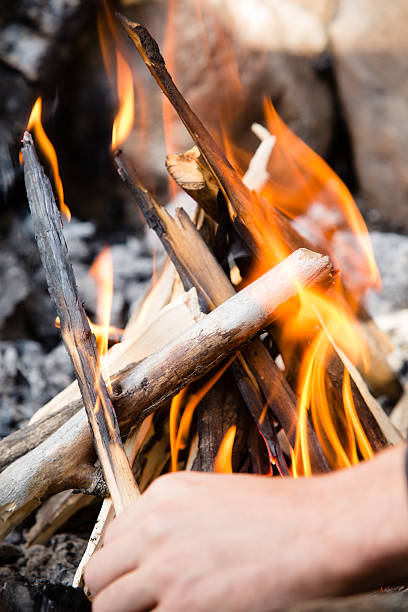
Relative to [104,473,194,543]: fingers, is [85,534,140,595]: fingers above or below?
below

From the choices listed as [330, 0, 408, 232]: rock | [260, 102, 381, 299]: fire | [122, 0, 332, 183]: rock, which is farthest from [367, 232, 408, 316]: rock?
[122, 0, 332, 183]: rock

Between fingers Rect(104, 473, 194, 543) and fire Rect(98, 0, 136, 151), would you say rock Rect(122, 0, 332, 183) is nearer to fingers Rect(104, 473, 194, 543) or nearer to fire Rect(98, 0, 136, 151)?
fire Rect(98, 0, 136, 151)

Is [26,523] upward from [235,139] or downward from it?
downward

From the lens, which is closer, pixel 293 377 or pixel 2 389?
pixel 293 377

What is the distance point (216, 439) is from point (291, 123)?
2.96 m

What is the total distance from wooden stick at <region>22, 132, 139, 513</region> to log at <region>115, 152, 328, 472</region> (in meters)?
0.29

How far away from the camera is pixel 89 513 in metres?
1.59

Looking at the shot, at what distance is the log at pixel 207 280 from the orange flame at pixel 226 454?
83mm

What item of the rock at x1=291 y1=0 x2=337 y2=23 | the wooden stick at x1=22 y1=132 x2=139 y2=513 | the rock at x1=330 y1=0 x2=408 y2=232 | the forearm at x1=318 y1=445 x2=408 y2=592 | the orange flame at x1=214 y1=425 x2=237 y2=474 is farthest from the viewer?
the rock at x1=291 y1=0 x2=337 y2=23

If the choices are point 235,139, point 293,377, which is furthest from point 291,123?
point 293,377

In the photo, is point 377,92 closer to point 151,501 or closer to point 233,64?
point 233,64

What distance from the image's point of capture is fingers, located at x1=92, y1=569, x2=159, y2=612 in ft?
2.27

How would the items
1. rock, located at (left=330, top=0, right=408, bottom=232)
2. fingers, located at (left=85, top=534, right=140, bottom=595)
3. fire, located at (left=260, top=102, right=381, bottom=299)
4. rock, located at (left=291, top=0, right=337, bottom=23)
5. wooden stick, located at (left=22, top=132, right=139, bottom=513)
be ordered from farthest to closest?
rock, located at (left=291, top=0, right=337, bottom=23) → rock, located at (left=330, top=0, right=408, bottom=232) → fire, located at (left=260, top=102, right=381, bottom=299) → wooden stick, located at (left=22, top=132, right=139, bottom=513) → fingers, located at (left=85, top=534, right=140, bottom=595)

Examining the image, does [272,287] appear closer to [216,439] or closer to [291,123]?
[216,439]
